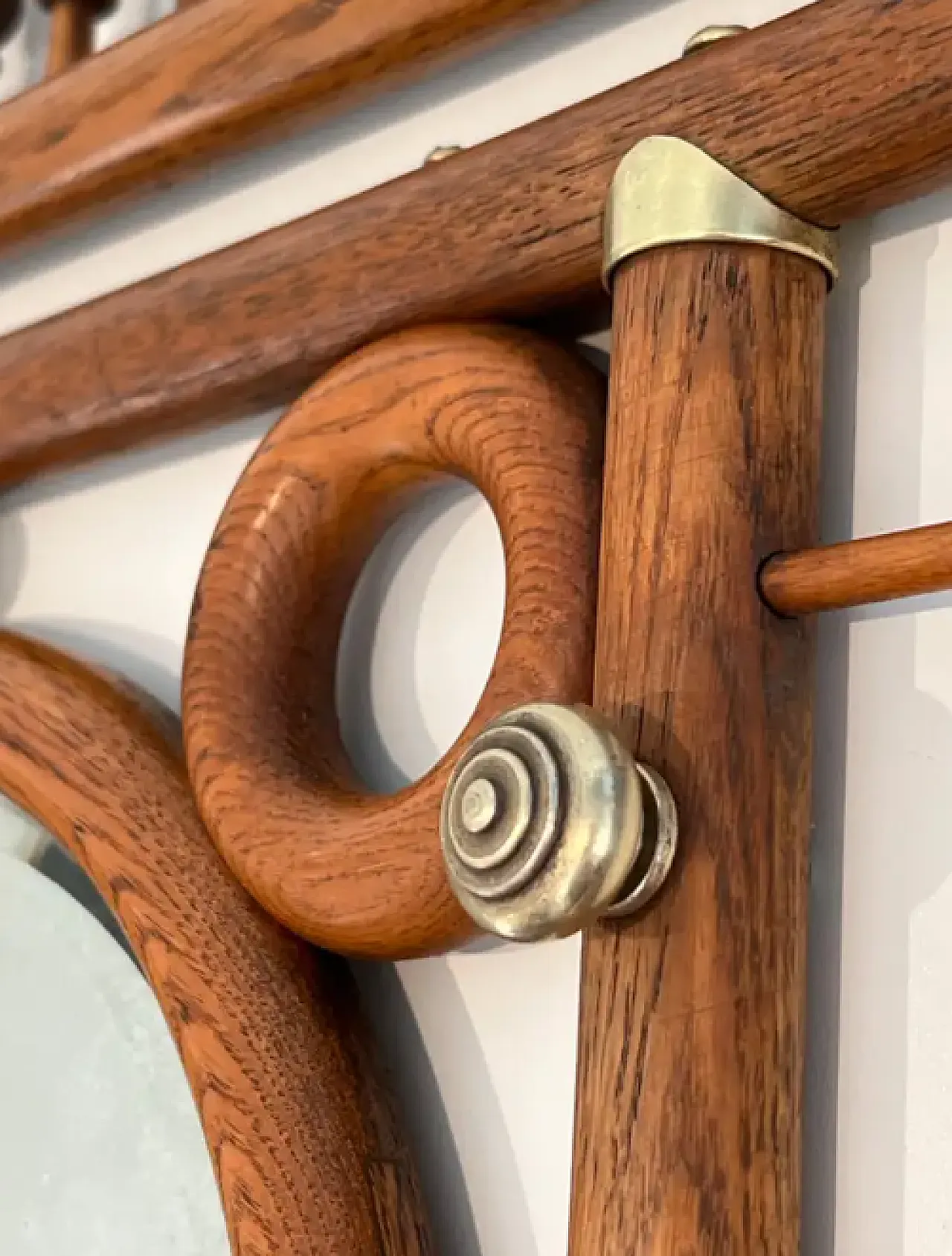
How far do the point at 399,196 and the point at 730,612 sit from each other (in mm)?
201

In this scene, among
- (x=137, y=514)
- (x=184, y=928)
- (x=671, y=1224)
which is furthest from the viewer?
(x=137, y=514)

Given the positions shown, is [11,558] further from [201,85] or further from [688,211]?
[688,211]

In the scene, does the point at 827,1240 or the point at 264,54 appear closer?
the point at 827,1240

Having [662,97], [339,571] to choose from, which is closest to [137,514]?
[339,571]

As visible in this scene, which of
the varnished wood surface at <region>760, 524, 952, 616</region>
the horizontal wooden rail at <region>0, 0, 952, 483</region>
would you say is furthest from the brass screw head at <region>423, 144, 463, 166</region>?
the varnished wood surface at <region>760, 524, 952, 616</region>

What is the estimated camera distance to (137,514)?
1.89 ft

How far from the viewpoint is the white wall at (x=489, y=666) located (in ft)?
1.11

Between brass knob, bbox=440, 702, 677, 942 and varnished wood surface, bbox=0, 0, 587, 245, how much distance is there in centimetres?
27

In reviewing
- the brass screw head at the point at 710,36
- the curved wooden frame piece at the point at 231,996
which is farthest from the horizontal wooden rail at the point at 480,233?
the curved wooden frame piece at the point at 231,996

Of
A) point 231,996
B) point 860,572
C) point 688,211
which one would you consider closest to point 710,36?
point 688,211

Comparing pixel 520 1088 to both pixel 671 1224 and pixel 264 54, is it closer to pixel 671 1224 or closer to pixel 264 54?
pixel 671 1224

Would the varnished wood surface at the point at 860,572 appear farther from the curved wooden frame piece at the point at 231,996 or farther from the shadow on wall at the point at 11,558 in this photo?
the shadow on wall at the point at 11,558

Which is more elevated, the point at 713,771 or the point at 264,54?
the point at 264,54

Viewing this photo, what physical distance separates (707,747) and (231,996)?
0.19 m
